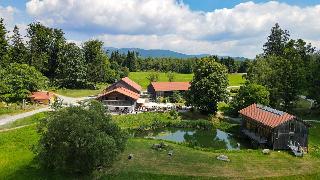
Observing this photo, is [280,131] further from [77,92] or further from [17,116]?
[77,92]

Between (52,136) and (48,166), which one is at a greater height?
(52,136)

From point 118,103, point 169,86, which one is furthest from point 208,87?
point 169,86

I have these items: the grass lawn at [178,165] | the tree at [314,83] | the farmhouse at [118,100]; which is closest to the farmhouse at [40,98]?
the farmhouse at [118,100]

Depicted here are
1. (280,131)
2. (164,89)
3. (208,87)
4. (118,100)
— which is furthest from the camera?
(164,89)

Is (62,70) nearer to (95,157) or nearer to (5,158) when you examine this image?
(5,158)

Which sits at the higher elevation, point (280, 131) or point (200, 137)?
point (280, 131)

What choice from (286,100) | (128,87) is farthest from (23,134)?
(286,100)
